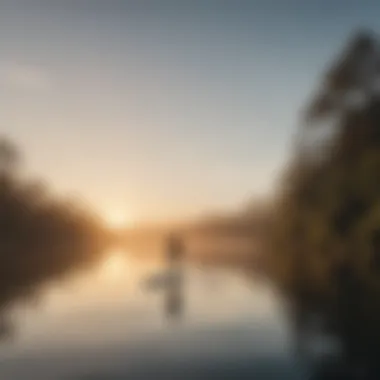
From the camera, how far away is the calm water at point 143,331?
2.12 meters

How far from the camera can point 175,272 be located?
3.01 m

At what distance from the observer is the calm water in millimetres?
2117

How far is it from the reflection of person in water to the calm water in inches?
1.6

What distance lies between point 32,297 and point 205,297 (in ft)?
2.62

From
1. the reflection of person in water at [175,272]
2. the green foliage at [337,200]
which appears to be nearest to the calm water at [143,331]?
the reflection of person in water at [175,272]

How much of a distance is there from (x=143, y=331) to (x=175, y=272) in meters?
0.63

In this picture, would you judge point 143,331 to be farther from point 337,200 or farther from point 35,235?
point 337,200

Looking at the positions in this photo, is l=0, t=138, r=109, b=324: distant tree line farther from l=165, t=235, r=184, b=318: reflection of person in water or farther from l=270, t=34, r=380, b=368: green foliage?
l=270, t=34, r=380, b=368: green foliage

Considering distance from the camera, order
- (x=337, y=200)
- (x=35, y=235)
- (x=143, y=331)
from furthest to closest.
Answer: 1. (x=337, y=200)
2. (x=35, y=235)
3. (x=143, y=331)

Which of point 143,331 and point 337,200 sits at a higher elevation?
point 337,200

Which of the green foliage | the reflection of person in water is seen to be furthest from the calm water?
the green foliage

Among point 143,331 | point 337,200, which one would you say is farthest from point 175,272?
point 337,200

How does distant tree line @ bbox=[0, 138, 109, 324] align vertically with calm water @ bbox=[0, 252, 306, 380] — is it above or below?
above

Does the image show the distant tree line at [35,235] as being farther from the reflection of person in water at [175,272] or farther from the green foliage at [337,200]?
the green foliage at [337,200]
